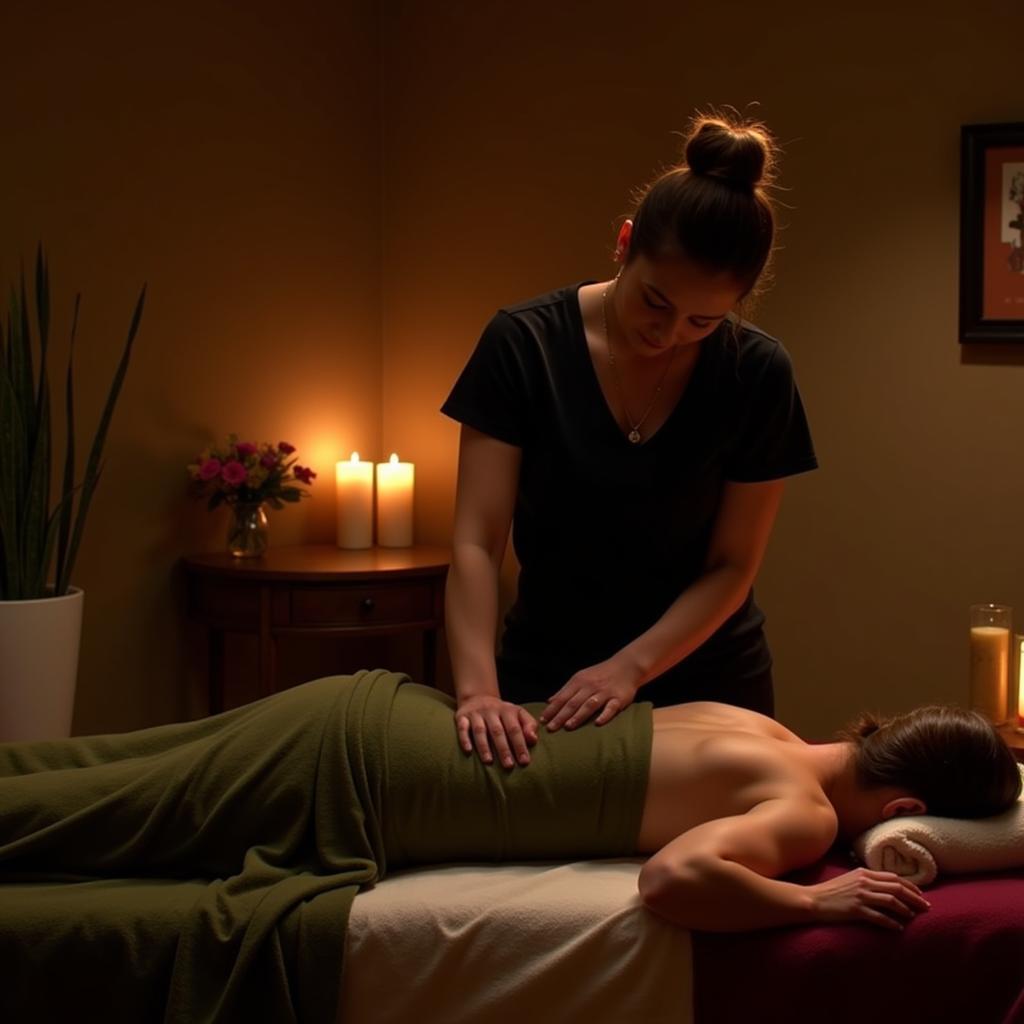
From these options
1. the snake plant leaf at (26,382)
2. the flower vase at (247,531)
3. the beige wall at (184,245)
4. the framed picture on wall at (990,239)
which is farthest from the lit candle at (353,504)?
the framed picture on wall at (990,239)

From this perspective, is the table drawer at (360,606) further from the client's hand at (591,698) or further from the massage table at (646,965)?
the massage table at (646,965)

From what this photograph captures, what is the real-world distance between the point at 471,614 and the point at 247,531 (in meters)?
1.58

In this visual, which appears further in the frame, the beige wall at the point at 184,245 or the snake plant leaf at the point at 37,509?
the beige wall at the point at 184,245

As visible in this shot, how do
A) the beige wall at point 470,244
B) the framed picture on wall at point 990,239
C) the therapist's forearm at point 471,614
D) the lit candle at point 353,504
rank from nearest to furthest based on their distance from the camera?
1. the therapist's forearm at point 471,614
2. the beige wall at point 470,244
3. the framed picture on wall at point 990,239
4. the lit candle at point 353,504

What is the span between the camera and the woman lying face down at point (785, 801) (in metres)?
1.54

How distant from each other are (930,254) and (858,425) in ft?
1.58

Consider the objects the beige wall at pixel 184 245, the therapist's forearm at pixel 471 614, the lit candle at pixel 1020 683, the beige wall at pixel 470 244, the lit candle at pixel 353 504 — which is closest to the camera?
the therapist's forearm at pixel 471 614

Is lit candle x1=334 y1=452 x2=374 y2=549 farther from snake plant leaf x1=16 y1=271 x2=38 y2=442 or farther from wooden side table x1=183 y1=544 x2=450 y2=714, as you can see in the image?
snake plant leaf x1=16 y1=271 x2=38 y2=442

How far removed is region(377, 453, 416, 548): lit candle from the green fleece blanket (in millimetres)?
1904

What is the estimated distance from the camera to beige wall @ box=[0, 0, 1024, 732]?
319 centimetres

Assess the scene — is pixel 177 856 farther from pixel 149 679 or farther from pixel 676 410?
pixel 149 679

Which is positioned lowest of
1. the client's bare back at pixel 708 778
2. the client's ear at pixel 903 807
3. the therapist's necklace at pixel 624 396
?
the client's ear at pixel 903 807

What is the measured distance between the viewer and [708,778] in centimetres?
172

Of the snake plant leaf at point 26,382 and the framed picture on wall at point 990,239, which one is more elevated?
the framed picture on wall at point 990,239
